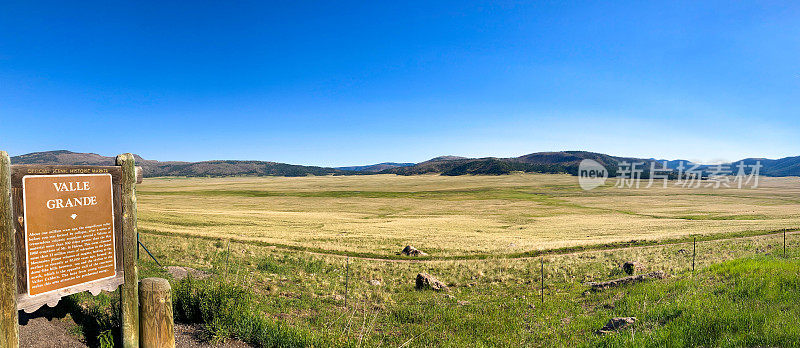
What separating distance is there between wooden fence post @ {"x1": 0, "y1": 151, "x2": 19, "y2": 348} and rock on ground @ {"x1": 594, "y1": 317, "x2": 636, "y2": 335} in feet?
34.7

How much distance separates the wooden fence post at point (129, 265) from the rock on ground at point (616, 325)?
367 inches

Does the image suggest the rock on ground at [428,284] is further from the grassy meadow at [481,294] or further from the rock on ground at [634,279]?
the rock on ground at [634,279]

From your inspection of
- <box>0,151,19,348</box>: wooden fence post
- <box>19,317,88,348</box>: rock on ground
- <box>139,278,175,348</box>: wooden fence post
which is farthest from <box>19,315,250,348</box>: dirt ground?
<box>0,151,19,348</box>: wooden fence post

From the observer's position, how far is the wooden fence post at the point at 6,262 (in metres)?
5.18

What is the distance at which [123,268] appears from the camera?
636 cm

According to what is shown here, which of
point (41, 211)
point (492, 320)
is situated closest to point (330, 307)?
point (492, 320)

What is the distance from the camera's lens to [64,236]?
5727 millimetres

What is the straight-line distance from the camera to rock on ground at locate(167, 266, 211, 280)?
15543 millimetres

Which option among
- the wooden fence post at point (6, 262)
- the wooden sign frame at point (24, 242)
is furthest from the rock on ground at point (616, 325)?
the wooden fence post at point (6, 262)

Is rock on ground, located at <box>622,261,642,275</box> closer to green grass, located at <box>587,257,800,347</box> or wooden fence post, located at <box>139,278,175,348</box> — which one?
green grass, located at <box>587,257,800,347</box>

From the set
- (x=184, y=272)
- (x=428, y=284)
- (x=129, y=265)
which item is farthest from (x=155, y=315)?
(x=428, y=284)

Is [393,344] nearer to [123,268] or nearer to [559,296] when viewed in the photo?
[123,268]

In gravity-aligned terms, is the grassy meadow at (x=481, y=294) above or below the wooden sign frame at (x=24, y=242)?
below

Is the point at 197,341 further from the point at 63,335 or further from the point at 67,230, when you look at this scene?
the point at 67,230
